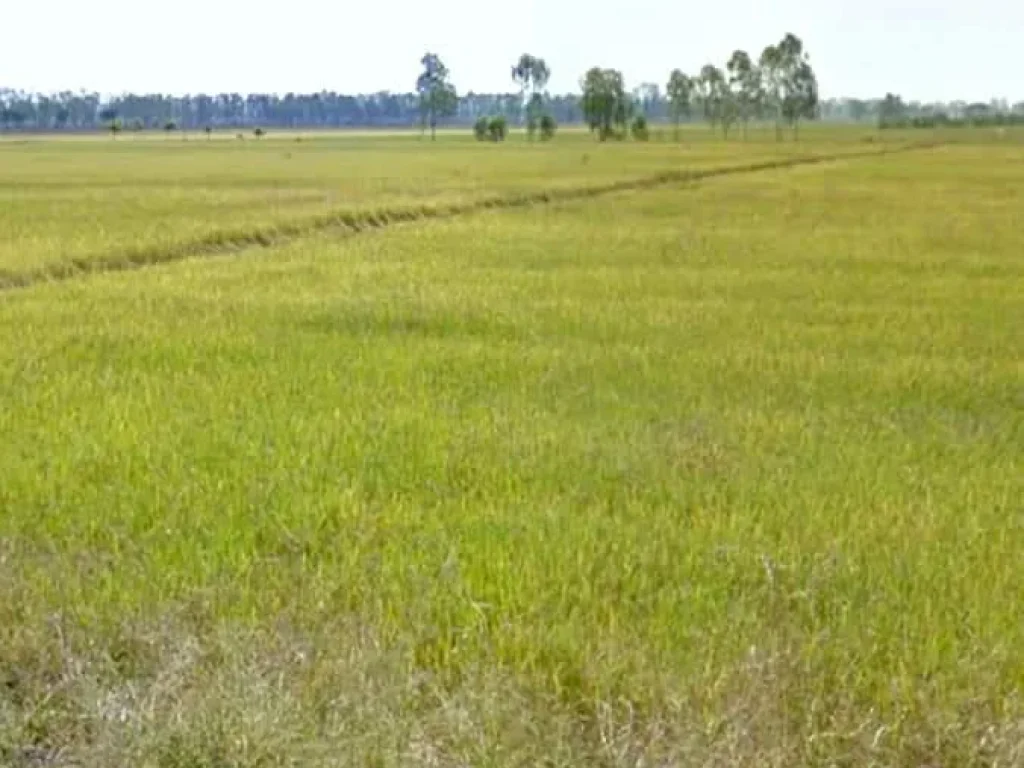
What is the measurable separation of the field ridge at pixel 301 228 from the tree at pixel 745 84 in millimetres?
64004

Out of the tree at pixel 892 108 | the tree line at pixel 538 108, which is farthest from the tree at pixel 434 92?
the tree at pixel 892 108

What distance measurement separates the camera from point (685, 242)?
62.2 feet

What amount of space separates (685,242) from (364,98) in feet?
525

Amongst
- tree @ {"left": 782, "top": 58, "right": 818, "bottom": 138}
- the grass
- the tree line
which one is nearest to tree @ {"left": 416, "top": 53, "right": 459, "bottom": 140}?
the tree line

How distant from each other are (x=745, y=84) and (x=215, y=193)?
79.5 metres

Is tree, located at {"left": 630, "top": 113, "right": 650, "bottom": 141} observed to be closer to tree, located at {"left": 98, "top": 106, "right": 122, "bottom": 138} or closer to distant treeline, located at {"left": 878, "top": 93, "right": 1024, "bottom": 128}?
distant treeline, located at {"left": 878, "top": 93, "right": 1024, "bottom": 128}

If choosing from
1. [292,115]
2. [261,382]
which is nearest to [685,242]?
[261,382]

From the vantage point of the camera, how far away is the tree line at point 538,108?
9656cm

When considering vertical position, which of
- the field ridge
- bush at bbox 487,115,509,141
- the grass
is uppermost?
bush at bbox 487,115,509,141

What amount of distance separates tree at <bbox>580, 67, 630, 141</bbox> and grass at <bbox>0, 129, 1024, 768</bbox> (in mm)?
85598

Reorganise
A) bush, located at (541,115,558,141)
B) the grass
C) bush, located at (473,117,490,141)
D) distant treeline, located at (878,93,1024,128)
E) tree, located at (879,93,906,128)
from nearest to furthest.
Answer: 1. the grass
2. bush, located at (541,115,558,141)
3. bush, located at (473,117,490,141)
4. distant treeline, located at (878,93,1024,128)
5. tree, located at (879,93,906,128)

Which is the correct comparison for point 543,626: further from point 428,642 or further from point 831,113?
point 831,113

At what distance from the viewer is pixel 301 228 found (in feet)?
69.6

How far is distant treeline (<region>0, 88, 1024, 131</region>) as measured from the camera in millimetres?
135875
